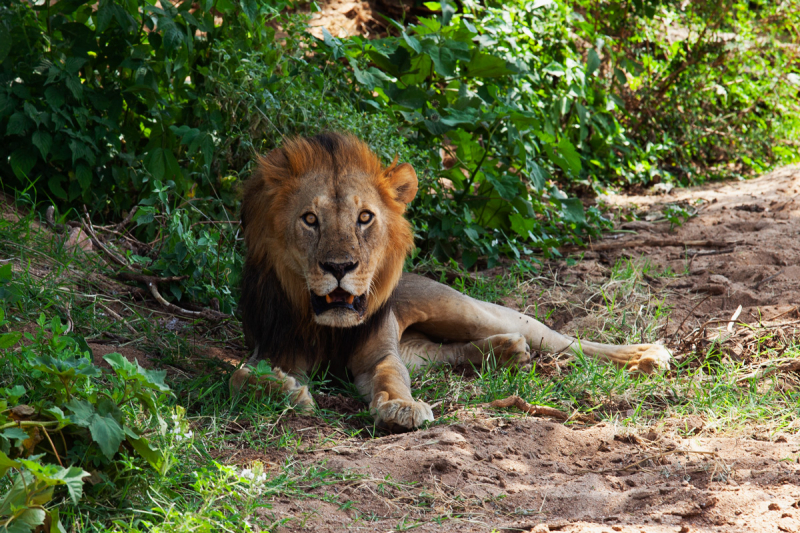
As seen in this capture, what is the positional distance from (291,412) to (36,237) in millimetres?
2270

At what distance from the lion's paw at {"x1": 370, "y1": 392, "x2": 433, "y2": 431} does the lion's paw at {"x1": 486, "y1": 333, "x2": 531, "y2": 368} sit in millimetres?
940

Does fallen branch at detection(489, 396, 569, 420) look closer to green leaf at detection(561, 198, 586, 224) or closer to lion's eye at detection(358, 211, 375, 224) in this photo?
lion's eye at detection(358, 211, 375, 224)

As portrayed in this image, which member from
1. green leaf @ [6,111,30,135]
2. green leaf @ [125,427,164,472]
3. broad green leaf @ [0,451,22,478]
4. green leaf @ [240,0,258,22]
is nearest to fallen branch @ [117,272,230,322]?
green leaf @ [6,111,30,135]

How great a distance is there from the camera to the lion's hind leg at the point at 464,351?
403 cm

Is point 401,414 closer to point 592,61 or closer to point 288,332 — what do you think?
point 288,332

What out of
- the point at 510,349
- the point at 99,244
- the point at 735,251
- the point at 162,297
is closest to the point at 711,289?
the point at 735,251

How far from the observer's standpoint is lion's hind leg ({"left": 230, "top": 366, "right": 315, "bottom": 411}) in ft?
10.5

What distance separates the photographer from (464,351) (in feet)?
14.1

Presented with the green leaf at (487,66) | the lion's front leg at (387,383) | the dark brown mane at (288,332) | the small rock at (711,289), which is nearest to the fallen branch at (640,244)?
the small rock at (711,289)

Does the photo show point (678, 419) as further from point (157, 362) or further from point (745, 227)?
point (745, 227)

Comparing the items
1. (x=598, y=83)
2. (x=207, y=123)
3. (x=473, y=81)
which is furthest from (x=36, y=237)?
(x=598, y=83)

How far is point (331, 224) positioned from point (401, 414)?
2.95ft

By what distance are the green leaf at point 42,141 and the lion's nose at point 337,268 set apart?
232cm

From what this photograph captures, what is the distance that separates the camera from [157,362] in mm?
3641
